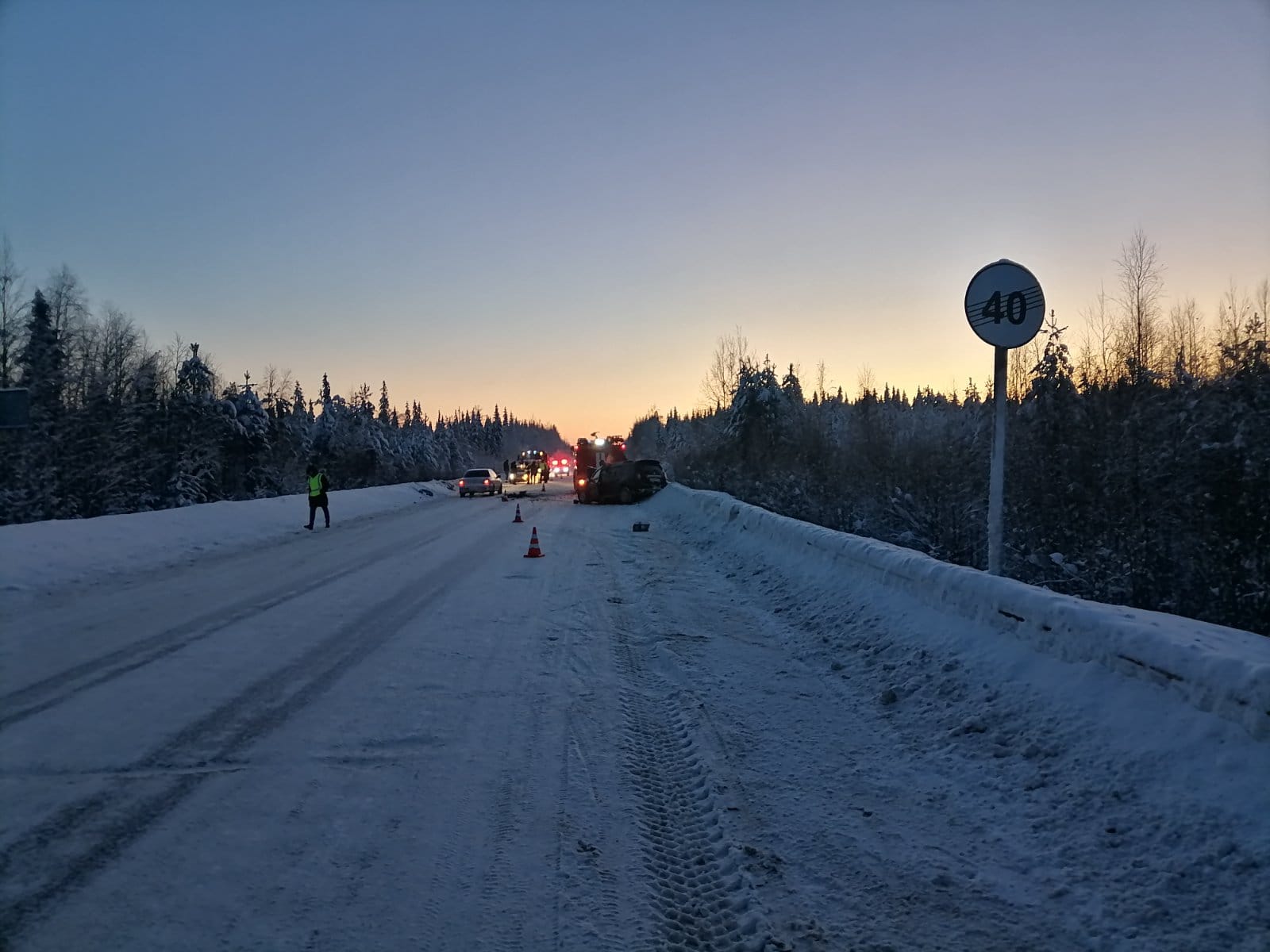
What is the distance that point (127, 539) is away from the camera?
14742 millimetres

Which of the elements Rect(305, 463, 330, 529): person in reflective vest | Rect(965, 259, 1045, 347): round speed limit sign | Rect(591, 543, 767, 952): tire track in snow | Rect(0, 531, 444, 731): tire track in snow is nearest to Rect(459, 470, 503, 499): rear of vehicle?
Rect(305, 463, 330, 529): person in reflective vest

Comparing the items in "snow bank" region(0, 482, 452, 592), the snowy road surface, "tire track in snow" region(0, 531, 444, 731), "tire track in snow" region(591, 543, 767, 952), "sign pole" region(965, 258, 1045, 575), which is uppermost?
"sign pole" region(965, 258, 1045, 575)

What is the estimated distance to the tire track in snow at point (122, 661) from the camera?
5.59m

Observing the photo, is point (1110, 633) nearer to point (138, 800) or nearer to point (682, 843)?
point (682, 843)

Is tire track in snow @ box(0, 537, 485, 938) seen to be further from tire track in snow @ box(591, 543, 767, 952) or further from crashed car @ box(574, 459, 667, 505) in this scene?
crashed car @ box(574, 459, 667, 505)

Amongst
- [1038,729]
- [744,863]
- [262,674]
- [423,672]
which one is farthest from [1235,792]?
[262,674]

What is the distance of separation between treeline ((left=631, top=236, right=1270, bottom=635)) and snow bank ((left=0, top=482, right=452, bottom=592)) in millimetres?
14913

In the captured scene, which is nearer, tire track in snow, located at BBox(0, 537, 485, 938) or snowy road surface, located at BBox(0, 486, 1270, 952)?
snowy road surface, located at BBox(0, 486, 1270, 952)

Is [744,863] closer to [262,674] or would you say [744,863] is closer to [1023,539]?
[262,674]

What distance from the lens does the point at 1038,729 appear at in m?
4.52

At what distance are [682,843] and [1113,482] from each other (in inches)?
423

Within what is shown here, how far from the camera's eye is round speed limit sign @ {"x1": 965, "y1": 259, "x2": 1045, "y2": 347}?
6.71 m

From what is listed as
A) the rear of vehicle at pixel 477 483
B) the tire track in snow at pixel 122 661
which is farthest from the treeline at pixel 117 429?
the tire track in snow at pixel 122 661

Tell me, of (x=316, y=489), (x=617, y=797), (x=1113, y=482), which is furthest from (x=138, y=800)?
(x=316, y=489)
